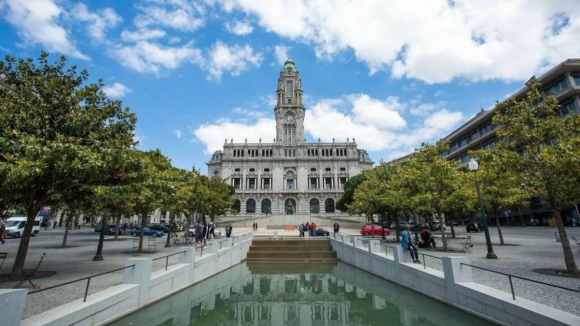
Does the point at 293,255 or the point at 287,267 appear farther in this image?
the point at 293,255

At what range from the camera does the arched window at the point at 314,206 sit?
72312mm

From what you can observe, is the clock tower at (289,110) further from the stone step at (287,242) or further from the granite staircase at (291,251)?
the granite staircase at (291,251)

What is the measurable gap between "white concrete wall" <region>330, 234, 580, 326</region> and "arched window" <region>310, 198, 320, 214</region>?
57170 mm

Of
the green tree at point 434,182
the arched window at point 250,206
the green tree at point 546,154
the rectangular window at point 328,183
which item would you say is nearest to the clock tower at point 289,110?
the rectangular window at point 328,183

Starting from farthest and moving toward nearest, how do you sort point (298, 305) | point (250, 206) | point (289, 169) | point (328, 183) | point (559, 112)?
point (328, 183), point (289, 169), point (250, 206), point (559, 112), point (298, 305)

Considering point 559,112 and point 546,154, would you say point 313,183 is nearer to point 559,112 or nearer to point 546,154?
point 559,112

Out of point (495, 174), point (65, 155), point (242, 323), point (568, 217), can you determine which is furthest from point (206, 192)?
point (568, 217)

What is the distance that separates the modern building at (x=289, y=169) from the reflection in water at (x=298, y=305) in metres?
57.8

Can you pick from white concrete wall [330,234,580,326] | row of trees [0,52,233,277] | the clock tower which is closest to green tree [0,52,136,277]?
row of trees [0,52,233,277]

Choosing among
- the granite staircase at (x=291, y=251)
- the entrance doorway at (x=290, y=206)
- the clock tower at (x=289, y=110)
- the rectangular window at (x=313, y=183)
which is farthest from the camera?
the clock tower at (x=289, y=110)

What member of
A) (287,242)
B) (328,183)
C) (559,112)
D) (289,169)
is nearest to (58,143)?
(287,242)

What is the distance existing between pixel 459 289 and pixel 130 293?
9146mm

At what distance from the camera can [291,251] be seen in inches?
846

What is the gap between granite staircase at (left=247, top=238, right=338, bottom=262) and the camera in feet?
68.8
